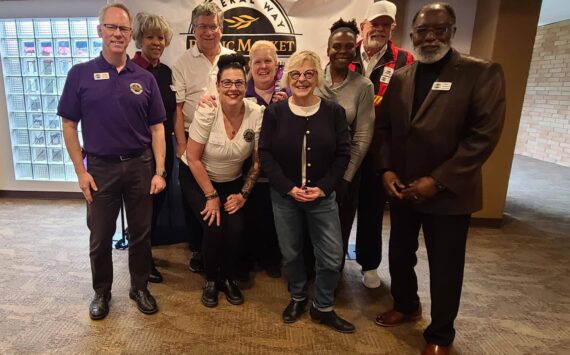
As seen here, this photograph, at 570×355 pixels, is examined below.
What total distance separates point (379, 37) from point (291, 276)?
1494mm

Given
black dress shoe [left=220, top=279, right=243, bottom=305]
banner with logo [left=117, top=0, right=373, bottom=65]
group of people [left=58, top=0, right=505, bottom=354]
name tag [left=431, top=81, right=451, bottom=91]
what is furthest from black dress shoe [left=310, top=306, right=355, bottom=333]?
banner with logo [left=117, top=0, right=373, bottom=65]

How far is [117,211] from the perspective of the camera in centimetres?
203

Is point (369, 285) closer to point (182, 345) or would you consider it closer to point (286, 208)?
point (286, 208)

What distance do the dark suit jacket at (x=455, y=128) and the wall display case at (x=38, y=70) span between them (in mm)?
3629

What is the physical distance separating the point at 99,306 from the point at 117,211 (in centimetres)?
56

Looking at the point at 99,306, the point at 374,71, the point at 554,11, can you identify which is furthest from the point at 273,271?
the point at 554,11

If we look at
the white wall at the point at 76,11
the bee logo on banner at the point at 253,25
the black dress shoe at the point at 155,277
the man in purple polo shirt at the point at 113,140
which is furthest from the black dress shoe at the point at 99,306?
the white wall at the point at 76,11

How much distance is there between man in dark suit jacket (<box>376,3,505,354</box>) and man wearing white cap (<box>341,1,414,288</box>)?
304 mm

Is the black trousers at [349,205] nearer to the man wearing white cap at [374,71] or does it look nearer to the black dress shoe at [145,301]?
the man wearing white cap at [374,71]

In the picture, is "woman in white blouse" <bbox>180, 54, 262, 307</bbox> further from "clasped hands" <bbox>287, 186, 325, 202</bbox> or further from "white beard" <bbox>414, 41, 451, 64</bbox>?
"white beard" <bbox>414, 41, 451, 64</bbox>

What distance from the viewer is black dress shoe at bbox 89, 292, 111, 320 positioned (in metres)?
2.07

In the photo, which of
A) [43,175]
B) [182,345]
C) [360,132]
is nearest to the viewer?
[182,345]

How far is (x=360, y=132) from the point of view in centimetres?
205

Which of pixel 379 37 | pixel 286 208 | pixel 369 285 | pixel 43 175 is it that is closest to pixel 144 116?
pixel 286 208
